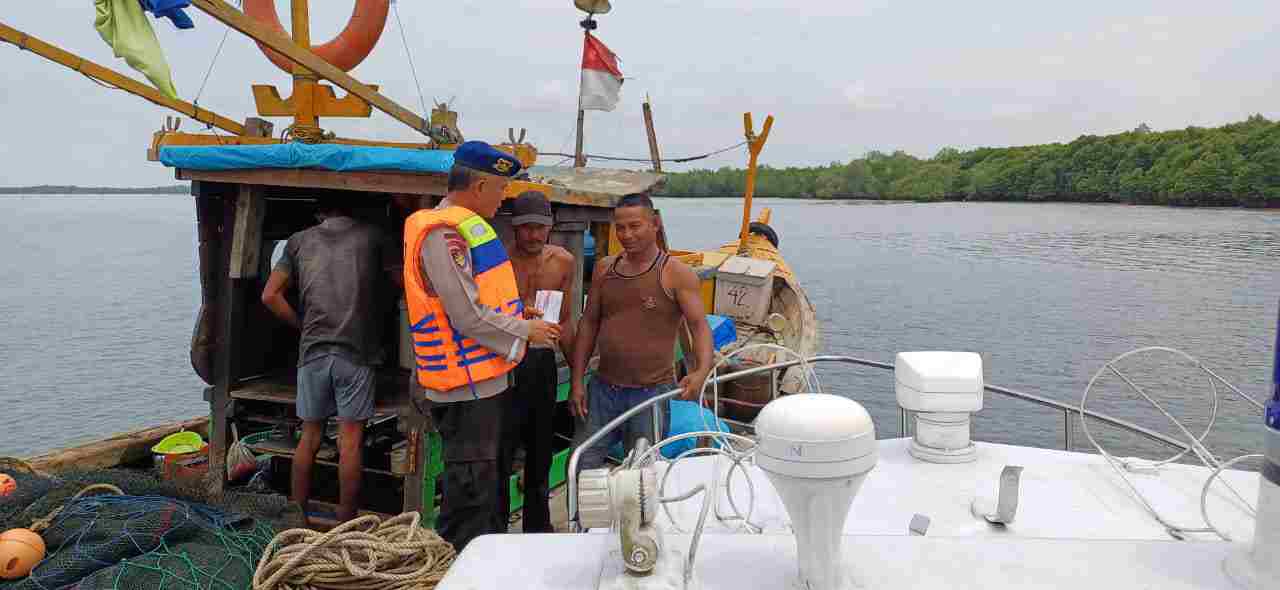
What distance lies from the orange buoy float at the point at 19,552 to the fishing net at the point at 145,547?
0.04 meters

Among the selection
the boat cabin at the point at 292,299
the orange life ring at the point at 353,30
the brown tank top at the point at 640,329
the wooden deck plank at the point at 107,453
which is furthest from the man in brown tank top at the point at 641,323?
the wooden deck plank at the point at 107,453

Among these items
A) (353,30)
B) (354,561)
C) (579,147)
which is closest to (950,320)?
(579,147)

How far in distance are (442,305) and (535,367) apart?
86 cm

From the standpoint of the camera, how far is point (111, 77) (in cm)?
503

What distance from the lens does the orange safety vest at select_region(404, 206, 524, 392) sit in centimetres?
370

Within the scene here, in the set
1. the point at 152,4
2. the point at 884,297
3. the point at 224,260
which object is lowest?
the point at 884,297

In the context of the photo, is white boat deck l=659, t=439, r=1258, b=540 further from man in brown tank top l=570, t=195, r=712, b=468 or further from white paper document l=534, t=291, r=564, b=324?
white paper document l=534, t=291, r=564, b=324

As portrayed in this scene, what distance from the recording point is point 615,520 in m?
2.00

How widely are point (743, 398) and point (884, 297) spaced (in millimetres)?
17115

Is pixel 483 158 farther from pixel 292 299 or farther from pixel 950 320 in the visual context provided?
pixel 950 320

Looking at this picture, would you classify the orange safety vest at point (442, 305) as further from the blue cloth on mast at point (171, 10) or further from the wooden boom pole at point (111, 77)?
the wooden boom pole at point (111, 77)

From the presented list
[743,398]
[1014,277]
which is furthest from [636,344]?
[1014,277]

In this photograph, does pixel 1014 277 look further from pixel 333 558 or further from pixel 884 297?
pixel 333 558

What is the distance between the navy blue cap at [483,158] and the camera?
3.74 m
